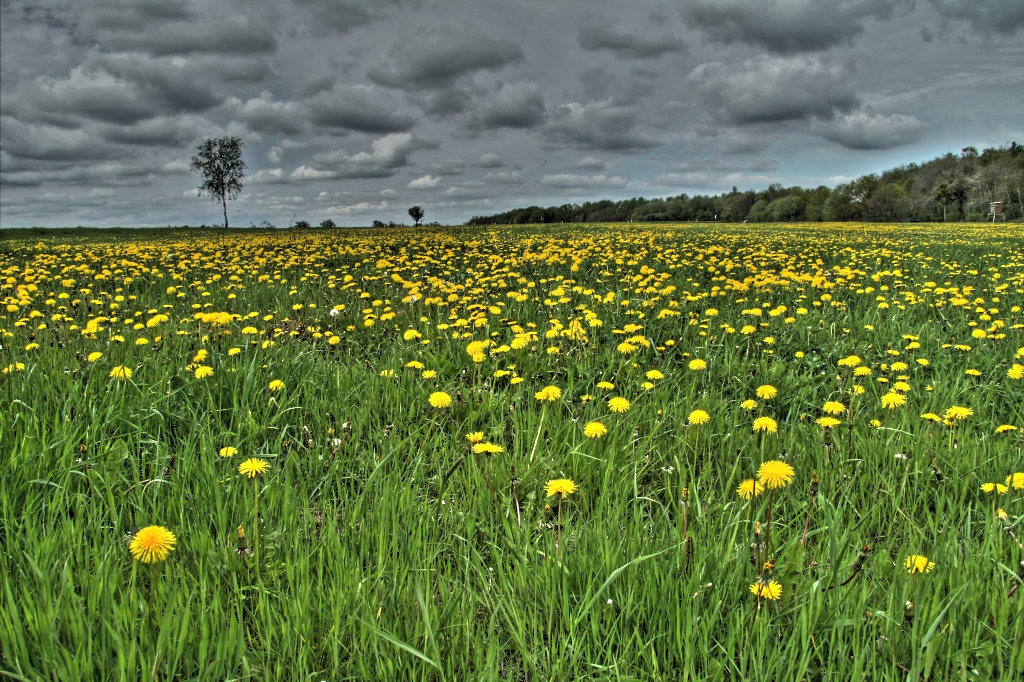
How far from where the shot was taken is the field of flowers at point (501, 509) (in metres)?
1.43

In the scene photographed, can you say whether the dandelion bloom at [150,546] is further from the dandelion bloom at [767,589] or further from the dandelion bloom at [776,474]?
the dandelion bloom at [776,474]

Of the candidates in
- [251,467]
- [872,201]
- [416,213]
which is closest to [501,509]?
[251,467]

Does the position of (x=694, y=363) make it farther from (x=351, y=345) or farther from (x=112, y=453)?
(x=112, y=453)

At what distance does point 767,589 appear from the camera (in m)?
1.46

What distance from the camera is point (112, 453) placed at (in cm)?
235

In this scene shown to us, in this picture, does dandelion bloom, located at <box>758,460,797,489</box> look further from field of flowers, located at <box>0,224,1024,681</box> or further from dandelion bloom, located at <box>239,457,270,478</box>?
Answer: dandelion bloom, located at <box>239,457,270,478</box>

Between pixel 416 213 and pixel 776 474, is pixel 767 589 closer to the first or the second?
pixel 776 474

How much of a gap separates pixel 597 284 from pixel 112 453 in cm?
533

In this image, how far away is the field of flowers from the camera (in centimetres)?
143

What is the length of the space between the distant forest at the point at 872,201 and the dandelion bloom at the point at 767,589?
Answer: 5611 cm

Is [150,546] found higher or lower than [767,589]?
higher

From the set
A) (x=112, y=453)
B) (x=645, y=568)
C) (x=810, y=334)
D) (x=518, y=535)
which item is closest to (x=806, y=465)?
(x=645, y=568)

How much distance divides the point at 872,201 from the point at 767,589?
267ft

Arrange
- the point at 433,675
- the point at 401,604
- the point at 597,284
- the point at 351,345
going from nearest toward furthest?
the point at 433,675 < the point at 401,604 < the point at 351,345 < the point at 597,284
